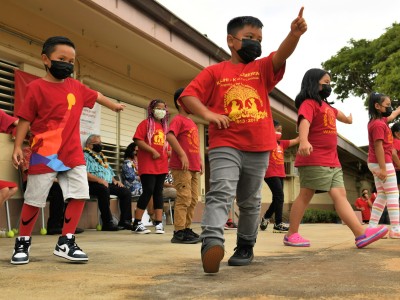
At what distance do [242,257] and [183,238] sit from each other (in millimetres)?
1854

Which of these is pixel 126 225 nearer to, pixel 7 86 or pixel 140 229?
pixel 140 229

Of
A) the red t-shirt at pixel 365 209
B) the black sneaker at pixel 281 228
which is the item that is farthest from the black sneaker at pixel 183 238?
the red t-shirt at pixel 365 209

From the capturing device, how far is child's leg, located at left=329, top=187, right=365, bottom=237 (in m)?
4.53

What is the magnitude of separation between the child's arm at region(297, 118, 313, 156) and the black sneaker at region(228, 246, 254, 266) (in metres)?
1.09

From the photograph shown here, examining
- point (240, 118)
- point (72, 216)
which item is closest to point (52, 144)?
point (72, 216)

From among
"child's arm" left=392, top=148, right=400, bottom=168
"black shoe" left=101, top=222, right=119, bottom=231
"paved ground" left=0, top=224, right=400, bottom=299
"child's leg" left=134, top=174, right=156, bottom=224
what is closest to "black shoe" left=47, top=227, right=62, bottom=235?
"black shoe" left=101, top=222, right=119, bottom=231

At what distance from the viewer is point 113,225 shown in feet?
24.5

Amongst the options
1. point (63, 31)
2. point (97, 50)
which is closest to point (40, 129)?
point (63, 31)

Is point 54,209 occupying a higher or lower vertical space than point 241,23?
lower

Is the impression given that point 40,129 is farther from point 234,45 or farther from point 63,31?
point 63,31

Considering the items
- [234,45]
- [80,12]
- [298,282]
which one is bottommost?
[298,282]

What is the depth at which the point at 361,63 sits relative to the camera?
25.6 m

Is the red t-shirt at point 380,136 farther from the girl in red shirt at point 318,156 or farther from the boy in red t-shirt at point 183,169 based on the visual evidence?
the boy in red t-shirt at point 183,169

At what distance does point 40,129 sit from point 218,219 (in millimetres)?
1511
